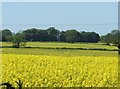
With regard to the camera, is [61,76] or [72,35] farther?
[72,35]

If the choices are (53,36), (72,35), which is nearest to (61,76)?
(53,36)

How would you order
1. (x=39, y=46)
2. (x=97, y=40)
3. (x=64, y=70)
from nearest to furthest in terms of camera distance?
1. (x=64, y=70)
2. (x=97, y=40)
3. (x=39, y=46)

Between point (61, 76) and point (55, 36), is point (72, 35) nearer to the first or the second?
point (55, 36)

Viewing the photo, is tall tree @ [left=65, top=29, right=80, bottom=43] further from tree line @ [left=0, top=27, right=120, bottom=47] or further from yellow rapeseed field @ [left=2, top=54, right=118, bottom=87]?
yellow rapeseed field @ [left=2, top=54, right=118, bottom=87]

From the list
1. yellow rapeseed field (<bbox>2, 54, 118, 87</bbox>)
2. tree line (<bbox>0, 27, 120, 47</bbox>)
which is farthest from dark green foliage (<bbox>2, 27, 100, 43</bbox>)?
yellow rapeseed field (<bbox>2, 54, 118, 87</bbox>)

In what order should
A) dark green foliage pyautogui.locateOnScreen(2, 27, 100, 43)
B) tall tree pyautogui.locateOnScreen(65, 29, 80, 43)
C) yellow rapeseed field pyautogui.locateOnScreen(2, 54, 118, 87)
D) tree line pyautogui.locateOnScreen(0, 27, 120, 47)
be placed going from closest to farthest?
yellow rapeseed field pyautogui.locateOnScreen(2, 54, 118, 87), tree line pyautogui.locateOnScreen(0, 27, 120, 47), dark green foliage pyautogui.locateOnScreen(2, 27, 100, 43), tall tree pyautogui.locateOnScreen(65, 29, 80, 43)

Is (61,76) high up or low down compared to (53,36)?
down

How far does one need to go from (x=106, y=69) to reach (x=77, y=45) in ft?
47.7

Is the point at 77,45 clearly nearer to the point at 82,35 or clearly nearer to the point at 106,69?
the point at 82,35

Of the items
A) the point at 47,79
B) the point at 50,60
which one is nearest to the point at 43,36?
the point at 50,60

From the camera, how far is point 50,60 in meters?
12.9

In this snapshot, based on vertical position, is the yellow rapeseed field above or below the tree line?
below

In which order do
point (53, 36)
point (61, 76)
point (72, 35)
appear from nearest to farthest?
1. point (61, 76)
2. point (53, 36)
3. point (72, 35)

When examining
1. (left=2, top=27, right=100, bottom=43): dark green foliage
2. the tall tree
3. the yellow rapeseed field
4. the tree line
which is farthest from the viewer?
the tall tree
